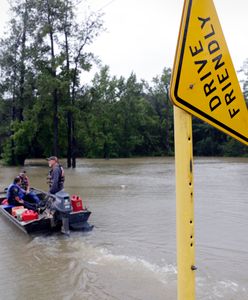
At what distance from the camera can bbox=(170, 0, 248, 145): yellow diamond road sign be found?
1655 mm

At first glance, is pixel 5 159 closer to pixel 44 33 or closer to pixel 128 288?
pixel 44 33

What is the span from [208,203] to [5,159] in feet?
87.7

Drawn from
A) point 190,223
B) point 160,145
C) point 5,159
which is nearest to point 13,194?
point 190,223

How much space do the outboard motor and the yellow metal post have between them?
25.3 feet

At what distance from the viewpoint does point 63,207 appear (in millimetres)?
9211

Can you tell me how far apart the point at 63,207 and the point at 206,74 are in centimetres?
791

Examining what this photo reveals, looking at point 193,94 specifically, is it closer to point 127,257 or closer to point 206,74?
point 206,74

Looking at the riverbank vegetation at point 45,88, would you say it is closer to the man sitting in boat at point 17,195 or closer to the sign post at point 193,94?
the man sitting in boat at point 17,195

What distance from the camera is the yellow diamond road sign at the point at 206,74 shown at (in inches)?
65.2

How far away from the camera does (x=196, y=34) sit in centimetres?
167

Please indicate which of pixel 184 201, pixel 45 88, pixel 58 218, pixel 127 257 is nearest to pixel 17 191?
pixel 58 218

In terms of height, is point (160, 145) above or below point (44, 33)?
below

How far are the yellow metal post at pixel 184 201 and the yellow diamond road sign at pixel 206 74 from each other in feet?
0.26

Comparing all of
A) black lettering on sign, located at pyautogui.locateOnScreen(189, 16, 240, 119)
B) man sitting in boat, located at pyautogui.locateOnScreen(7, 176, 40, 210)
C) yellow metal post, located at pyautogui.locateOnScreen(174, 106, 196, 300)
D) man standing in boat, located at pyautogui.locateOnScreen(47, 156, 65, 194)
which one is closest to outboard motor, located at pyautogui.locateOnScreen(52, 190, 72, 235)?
man standing in boat, located at pyautogui.locateOnScreen(47, 156, 65, 194)
